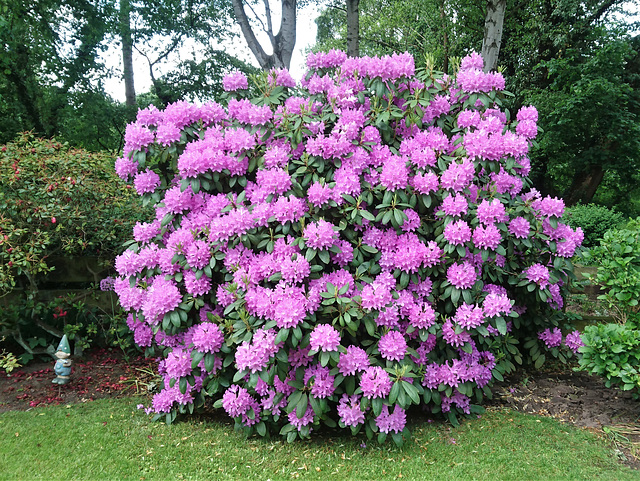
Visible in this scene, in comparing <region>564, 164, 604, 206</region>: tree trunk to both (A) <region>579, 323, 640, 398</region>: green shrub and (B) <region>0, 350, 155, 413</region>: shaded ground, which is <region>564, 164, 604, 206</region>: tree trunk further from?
(B) <region>0, 350, 155, 413</region>: shaded ground

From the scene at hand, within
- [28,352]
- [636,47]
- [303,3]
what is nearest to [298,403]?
[28,352]

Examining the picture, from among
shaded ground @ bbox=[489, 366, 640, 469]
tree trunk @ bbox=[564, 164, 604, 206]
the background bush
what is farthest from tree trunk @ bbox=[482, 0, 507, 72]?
tree trunk @ bbox=[564, 164, 604, 206]

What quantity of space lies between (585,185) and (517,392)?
12581 mm

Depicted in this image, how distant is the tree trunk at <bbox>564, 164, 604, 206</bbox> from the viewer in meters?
13.6

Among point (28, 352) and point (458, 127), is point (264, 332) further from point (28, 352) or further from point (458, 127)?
point (28, 352)

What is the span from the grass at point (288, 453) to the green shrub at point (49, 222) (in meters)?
1.24

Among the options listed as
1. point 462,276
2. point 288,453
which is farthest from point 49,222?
point 462,276

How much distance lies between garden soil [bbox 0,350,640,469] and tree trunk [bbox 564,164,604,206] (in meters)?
11.6

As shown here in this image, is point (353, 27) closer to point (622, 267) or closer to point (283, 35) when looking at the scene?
point (283, 35)

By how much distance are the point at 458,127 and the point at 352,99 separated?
0.81m

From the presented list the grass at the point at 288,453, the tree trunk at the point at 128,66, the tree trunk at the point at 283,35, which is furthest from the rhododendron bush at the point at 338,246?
the tree trunk at the point at 128,66

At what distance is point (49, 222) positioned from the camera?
3.95 metres

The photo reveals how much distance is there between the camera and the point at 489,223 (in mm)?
2957

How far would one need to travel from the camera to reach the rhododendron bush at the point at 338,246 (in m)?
2.70
